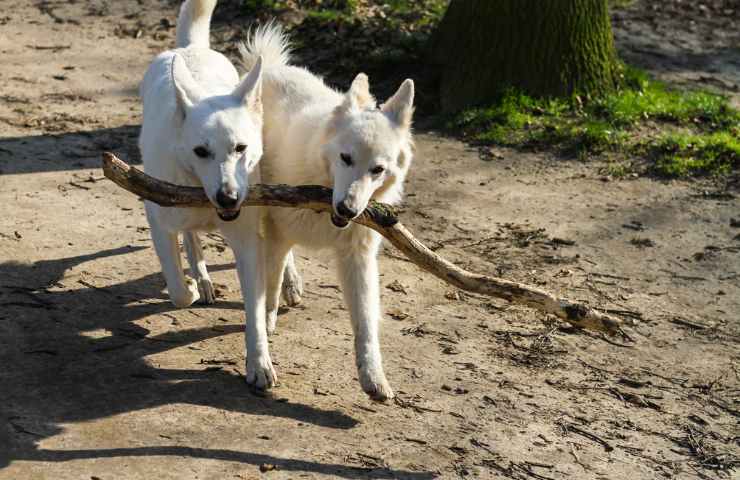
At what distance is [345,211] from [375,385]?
889 mm

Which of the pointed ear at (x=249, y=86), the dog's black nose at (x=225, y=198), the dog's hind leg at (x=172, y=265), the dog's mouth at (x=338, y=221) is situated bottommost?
the dog's hind leg at (x=172, y=265)

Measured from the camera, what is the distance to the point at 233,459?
4.24 meters

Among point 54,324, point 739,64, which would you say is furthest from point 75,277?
point 739,64

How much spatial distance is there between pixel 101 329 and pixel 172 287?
0.48 meters

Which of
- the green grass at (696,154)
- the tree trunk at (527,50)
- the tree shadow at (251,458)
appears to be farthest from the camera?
the tree trunk at (527,50)

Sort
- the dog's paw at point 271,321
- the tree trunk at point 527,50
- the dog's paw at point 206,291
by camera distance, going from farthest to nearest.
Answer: the tree trunk at point 527,50 → the dog's paw at point 206,291 → the dog's paw at point 271,321

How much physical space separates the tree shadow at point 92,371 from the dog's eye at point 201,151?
1.14 meters

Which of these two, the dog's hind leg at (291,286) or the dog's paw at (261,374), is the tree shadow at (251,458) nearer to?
the dog's paw at (261,374)

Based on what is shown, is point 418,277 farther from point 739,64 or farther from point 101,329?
point 739,64

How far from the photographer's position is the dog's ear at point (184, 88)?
4.77m

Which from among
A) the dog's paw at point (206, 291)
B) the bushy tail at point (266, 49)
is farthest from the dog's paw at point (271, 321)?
the bushy tail at point (266, 49)

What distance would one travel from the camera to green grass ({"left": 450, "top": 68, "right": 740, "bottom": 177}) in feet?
27.4

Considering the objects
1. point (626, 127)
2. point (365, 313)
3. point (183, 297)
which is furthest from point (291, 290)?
point (626, 127)

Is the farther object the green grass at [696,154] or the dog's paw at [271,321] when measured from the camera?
the green grass at [696,154]
